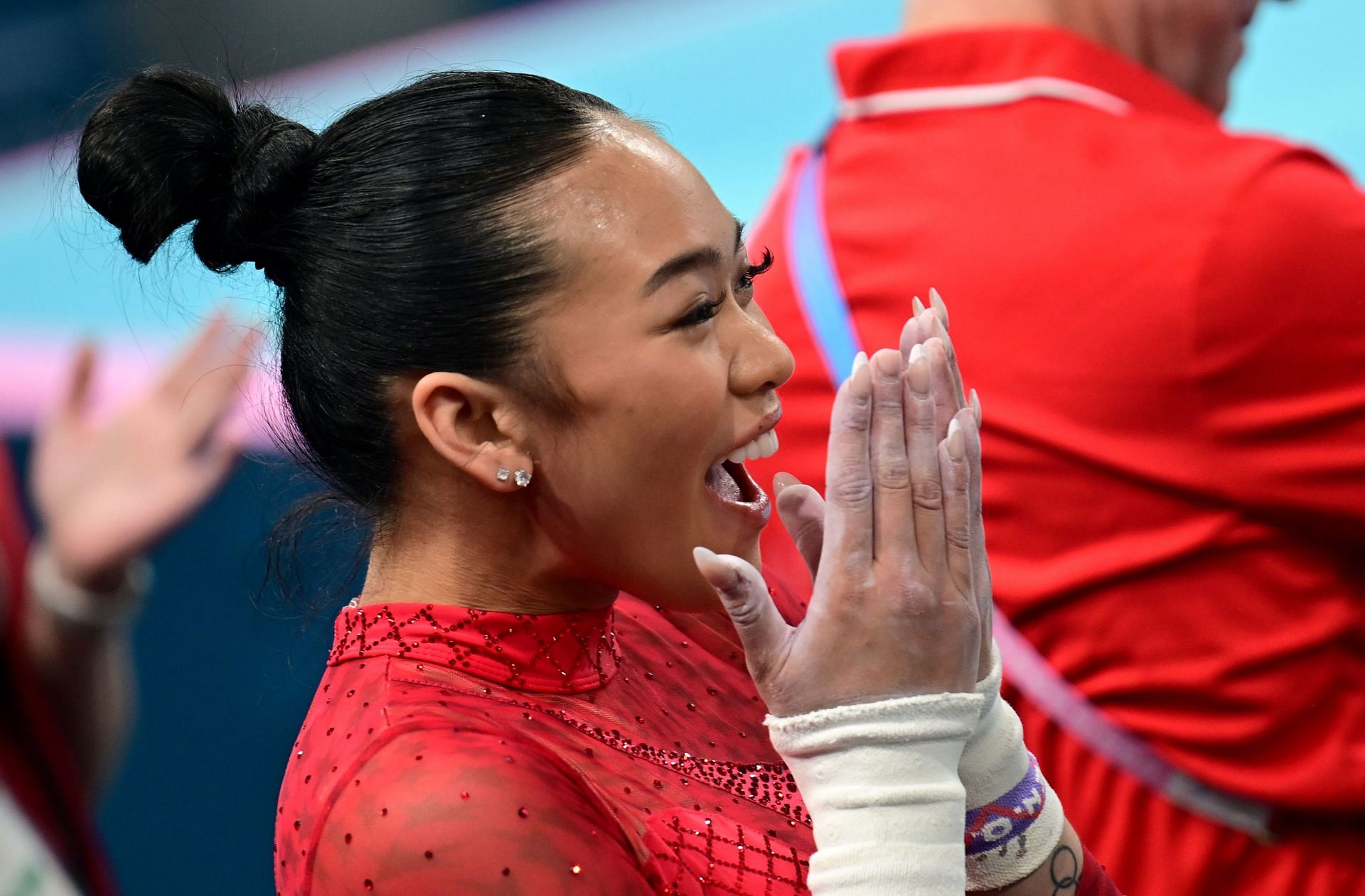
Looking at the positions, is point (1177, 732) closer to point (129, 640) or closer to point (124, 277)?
point (129, 640)

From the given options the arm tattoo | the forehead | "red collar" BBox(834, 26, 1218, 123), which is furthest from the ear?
"red collar" BBox(834, 26, 1218, 123)

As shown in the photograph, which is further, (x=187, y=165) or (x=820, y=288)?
(x=820, y=288)

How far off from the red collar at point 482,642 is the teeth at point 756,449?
0.54ft

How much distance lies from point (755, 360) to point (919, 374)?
0.14 metres

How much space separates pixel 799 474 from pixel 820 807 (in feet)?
1.84

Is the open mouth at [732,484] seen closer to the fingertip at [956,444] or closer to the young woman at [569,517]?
the young woman at [569,517]

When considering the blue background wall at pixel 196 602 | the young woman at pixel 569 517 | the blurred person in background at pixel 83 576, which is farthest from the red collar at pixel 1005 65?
the blurred person in background at pixel 83 576

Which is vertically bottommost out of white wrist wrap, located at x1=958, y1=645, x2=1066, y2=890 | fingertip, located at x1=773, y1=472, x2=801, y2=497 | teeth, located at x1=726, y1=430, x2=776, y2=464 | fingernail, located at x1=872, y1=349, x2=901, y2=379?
white wrist wrap, located at x1=958, y1=645, x2=1066, y2=890

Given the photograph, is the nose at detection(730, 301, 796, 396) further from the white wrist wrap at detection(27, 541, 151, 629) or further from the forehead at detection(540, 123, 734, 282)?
the white wrist wrap at detection(27, 541, 151, 629)

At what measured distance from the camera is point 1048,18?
1.42 metres

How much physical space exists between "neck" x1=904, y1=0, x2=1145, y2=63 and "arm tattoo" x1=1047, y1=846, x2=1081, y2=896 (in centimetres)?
79

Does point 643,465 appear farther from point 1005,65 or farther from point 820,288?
point 1005,65

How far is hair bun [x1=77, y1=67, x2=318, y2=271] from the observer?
40.0 inches

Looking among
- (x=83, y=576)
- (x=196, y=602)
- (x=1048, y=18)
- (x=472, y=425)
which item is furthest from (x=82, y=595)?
(x=1048, y=18)
